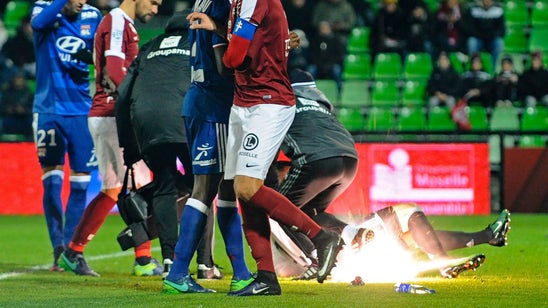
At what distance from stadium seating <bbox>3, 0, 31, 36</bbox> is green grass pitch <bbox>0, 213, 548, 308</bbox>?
10.4 meters

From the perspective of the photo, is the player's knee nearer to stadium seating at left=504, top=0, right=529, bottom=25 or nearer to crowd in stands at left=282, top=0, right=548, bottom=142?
crowd in stands at left=282, top=0, right=548, bottom=142

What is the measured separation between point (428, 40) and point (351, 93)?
5.91 feet

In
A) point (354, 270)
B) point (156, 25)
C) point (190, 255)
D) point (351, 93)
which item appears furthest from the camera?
point (156, 25)

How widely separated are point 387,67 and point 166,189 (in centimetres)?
1191

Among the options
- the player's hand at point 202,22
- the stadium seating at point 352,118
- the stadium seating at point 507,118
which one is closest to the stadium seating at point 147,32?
the stadium seating at point 352,118

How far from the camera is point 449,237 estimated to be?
829 centimetres

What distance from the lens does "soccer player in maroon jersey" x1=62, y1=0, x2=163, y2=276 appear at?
871cm

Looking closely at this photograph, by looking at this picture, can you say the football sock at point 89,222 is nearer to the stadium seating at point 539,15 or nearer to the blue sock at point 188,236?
the blue sock at point 188,236

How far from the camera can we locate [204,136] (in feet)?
23.2

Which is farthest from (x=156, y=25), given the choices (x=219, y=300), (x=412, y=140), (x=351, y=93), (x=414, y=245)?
(x=219, y=300)

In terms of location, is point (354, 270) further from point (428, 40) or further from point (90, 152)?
point (428, 40)

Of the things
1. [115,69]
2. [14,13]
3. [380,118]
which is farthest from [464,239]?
[14,13]

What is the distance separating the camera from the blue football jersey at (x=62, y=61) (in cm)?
968

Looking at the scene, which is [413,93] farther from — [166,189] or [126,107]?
[166,189]
